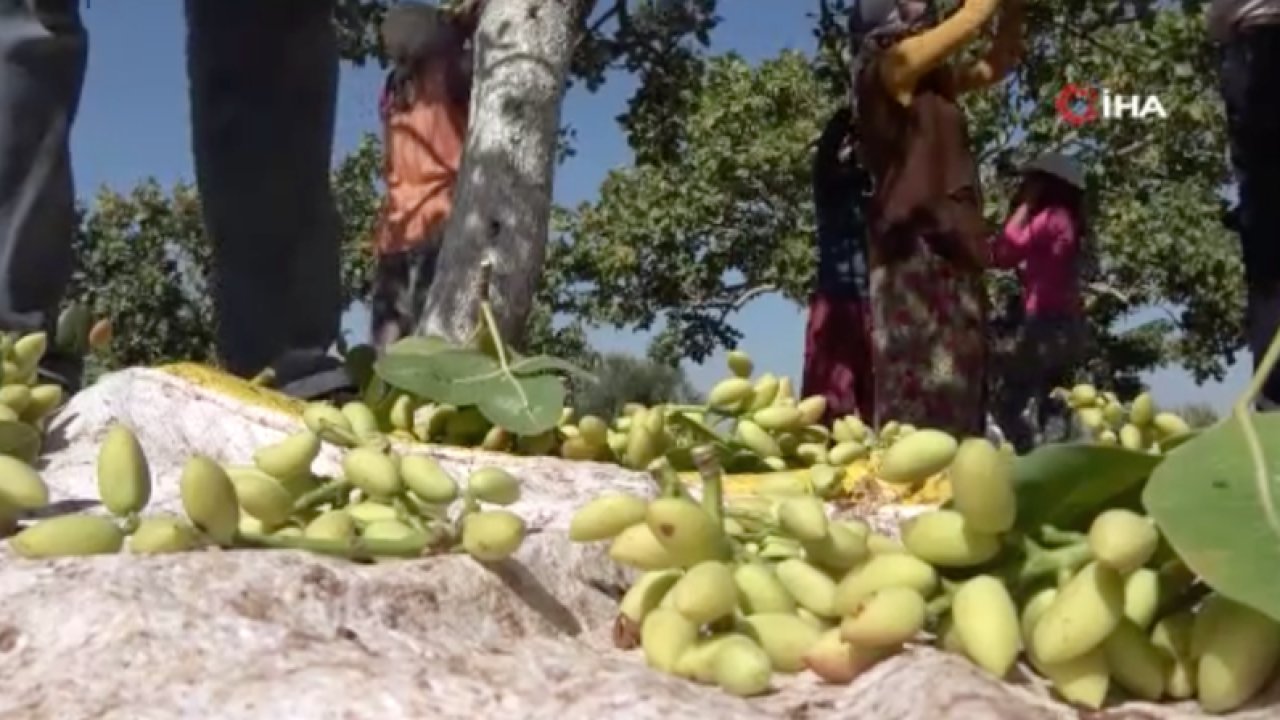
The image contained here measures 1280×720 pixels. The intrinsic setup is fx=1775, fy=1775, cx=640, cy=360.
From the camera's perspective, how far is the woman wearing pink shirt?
701cm

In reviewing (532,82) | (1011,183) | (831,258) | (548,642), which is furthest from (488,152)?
(1011,183)

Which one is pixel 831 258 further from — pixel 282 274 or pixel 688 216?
pixel 688 216

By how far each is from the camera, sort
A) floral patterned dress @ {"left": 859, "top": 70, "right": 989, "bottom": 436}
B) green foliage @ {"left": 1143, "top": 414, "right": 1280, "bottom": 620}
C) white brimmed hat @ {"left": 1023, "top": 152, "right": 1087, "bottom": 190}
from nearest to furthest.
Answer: green foliage @ {"left": 1143, "top": 414, "right": 1280, "bottom": 620}
floral patterned dress @ {"left": 859, "top": 70, "right": 989, "bottom": 436}
white brimmed hat @ {"left": 1023, "top": 152, "right": 1087, "bottom": 190}

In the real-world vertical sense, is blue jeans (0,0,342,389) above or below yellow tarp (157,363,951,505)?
above

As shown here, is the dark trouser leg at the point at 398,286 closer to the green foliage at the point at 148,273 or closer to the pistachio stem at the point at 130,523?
the pistachio stem at the point at 130,523

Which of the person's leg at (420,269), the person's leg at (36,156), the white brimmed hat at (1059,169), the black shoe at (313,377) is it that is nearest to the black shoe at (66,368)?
the person's leg at (36,156)

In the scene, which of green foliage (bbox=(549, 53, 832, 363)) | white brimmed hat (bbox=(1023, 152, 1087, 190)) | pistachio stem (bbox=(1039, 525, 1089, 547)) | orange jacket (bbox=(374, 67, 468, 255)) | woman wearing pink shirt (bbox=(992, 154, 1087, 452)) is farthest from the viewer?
green foliage (bbox=(549, 53, 832, 363))

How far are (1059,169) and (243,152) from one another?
5556mm

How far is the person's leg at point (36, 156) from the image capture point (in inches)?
83.5

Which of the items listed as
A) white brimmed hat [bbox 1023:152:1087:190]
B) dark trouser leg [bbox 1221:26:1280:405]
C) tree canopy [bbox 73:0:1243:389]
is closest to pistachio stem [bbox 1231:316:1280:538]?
dark trouser leg [bbox 1221:26:1280:405]

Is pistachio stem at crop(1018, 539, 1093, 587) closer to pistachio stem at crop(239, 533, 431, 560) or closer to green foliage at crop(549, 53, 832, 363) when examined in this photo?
pistachio stem at crop(239, 533, 431, 560)

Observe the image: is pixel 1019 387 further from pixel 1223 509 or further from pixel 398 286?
pixel 1223 509

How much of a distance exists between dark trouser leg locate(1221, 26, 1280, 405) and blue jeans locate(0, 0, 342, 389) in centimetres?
128

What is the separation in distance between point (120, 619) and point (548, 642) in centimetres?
21
